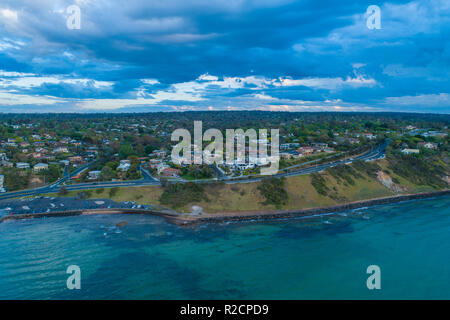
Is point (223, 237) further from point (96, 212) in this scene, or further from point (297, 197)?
point (96, 212)

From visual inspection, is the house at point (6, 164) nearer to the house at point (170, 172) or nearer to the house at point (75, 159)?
the house at point (75, 159)

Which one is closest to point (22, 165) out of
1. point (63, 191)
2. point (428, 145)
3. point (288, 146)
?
point (63, 191)

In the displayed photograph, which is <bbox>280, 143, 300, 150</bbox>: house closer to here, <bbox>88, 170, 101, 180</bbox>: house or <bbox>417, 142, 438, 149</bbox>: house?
<bbox>417, 142, 438, 149</bbox>: house

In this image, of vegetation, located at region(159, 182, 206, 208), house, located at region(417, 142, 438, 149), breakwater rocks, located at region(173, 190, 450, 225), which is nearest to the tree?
vegetation, located at region(159, 182, 206, 208)

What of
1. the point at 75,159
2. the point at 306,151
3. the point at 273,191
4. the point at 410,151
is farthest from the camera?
the point at 75,159

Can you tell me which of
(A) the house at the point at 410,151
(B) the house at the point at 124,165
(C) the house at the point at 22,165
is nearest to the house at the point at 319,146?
(A) the house at the point at 410,151

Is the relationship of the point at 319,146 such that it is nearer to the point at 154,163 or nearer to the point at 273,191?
the point at 273,191
